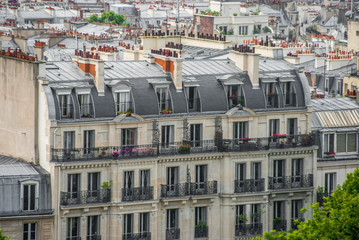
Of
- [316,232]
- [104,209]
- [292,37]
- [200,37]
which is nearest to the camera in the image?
[316,232]

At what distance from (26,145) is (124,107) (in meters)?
6.30

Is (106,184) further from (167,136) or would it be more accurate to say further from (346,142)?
(346,142)

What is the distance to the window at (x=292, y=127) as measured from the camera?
93.4m

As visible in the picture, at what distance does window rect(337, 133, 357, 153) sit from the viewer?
316 feet

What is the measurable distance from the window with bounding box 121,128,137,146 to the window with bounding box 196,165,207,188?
15.0 ft

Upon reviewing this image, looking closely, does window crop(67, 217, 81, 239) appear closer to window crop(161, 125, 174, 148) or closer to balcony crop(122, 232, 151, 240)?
balcony crop(122, 232, 151, 240)

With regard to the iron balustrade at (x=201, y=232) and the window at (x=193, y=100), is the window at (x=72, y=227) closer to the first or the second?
the iron balustrade at (x=201, y=232)

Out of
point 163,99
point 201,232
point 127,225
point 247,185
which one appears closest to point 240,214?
point 247,185

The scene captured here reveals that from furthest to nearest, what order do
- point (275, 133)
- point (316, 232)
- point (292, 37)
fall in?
point (292, 37)
point (275, 133)
point (316, 232)

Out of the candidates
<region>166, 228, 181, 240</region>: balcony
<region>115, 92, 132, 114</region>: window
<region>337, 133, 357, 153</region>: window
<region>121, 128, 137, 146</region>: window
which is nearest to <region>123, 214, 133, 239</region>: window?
<region>166, 228, 181, 240</region>: balcony

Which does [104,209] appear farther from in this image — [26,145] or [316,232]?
[316,232]

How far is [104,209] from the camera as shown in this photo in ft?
287

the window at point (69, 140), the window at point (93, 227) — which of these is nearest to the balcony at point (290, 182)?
the window at point (93, 227)

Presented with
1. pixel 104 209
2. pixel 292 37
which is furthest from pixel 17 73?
pixel 292 37
